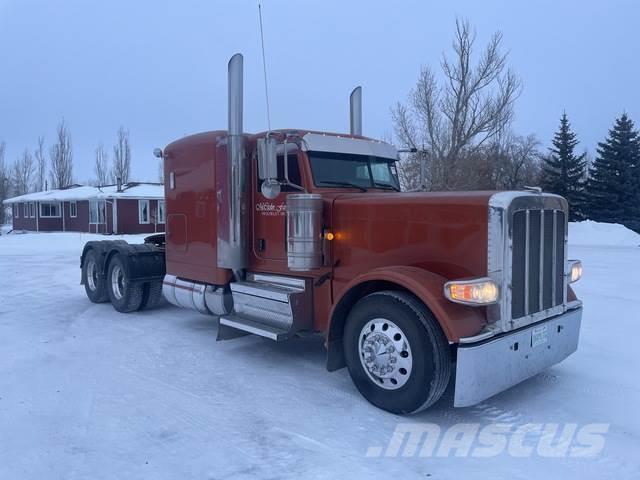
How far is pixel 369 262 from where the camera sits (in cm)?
526

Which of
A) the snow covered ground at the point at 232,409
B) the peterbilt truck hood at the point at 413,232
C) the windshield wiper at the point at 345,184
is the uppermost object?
the windshield wiper at the point at 345,184

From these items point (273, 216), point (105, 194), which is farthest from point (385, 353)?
point (105, 194)

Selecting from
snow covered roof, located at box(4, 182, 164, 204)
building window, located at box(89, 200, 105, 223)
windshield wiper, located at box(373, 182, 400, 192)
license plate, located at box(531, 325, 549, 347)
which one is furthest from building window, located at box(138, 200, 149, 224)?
license plate, located at box(531, 325, 549, 347)

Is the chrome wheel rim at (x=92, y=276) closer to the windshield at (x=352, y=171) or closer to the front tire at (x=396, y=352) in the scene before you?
the windshield at (x=352, y=171)

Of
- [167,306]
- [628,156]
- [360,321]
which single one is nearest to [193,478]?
[360,321]

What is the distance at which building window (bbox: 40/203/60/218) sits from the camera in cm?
4025

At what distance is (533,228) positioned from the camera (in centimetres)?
461

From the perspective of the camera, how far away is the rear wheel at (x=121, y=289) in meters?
8.61

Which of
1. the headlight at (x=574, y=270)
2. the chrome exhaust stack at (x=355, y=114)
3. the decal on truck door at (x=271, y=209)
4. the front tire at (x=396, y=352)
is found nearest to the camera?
the front tire at (x=396, y=352)

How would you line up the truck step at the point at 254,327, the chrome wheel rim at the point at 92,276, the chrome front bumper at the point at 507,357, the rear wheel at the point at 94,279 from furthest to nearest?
the chrome wheel rim at the point at 92,276 → the rear wheel at the point at 94,279 → the truck step at the point at 254,327 → the chrome front bumper at the point at 507,357

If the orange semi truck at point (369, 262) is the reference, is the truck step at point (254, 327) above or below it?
below

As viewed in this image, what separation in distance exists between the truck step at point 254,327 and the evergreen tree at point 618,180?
118ft

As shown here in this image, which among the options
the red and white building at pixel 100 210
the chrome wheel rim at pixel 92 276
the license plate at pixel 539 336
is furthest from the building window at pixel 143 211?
the license plate at pixel 539 336

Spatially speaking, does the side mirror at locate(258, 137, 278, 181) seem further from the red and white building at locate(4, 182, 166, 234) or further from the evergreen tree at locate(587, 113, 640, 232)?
the evergreen tree at locate(587, 113, 640, 232)
